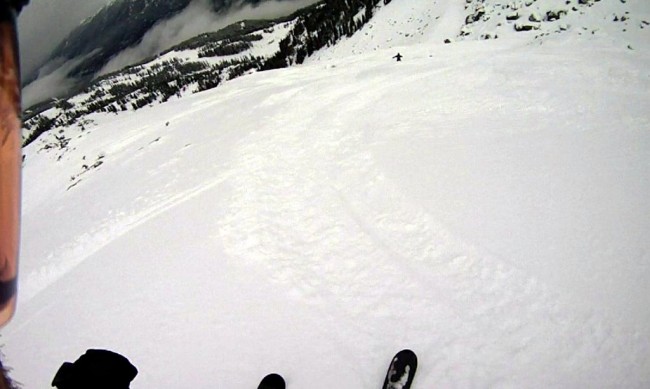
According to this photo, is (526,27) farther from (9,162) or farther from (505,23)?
(9,162)

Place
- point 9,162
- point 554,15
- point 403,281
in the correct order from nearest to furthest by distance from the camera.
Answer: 1. point 9,162
2. point 403,281
3. point 554,15

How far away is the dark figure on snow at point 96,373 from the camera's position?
1543 millimetres

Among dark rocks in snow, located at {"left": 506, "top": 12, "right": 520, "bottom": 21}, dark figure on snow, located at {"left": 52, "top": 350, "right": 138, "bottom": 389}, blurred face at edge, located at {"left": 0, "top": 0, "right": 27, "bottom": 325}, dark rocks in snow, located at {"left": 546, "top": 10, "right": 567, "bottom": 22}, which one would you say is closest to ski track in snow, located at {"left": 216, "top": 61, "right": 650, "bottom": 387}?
dark figure on snow, located at {"left": 52, "top": 350, "right": 138, "bottom": 389}

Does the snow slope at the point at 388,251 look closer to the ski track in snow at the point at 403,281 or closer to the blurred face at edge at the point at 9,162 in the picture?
the ski track in snow at the point at 403,281

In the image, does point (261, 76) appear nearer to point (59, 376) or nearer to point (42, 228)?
point (42, 228)

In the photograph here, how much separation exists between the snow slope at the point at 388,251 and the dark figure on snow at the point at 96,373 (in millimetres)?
1551

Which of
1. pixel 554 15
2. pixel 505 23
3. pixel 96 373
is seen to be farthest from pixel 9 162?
pixel 505 23

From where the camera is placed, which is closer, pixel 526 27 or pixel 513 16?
pixel 526 27

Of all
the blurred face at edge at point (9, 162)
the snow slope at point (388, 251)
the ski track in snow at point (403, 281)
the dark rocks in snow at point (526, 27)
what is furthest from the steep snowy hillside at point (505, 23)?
the blurred face at edge at point (9, 162)

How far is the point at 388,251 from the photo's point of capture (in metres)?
3.96

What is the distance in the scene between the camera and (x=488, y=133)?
5594mm

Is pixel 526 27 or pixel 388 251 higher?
pixel 526 27

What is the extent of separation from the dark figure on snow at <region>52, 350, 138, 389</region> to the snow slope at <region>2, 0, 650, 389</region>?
1551mm

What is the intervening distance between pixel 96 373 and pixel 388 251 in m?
3.04
